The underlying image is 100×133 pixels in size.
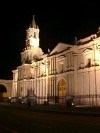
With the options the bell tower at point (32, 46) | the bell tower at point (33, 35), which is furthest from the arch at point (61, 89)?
the bell tower at point (33, 35)

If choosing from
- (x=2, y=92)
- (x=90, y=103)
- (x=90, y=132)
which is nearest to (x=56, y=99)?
(x=90, y=103)

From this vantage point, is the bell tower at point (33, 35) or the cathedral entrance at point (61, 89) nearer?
the cathedral entrance at point (61, 89)

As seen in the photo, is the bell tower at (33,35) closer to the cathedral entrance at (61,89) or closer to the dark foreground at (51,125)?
the cathedral entrance at (61,89)

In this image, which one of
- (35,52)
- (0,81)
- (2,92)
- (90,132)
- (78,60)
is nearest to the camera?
(90,132)

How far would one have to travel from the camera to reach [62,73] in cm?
5272

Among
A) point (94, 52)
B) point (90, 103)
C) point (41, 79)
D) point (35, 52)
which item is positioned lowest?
point (90, 103)

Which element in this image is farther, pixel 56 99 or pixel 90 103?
pixel 56 99

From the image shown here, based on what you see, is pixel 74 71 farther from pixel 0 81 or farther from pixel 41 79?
pixel 0 81

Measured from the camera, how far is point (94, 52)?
42844 mm

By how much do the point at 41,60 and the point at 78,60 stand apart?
1742 centimetres

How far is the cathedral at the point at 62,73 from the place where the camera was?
1676 inches

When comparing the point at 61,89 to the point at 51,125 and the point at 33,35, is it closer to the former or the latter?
the point at 33,35

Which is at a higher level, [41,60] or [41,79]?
[41,60]

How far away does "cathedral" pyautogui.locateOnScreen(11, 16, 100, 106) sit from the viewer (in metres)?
42.6
